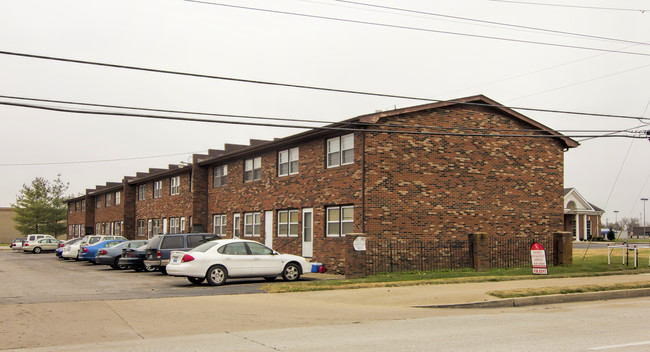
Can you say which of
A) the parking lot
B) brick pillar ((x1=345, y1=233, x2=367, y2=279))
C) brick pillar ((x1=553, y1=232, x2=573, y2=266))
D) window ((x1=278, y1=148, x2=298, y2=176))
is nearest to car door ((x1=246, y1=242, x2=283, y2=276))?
the parking lot

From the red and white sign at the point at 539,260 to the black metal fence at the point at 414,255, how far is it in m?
2.98

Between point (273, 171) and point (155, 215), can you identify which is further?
point (155, 215)

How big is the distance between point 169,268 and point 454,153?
11.9 meters

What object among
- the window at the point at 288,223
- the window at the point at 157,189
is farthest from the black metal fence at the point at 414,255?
→ the window at the point at 157,189

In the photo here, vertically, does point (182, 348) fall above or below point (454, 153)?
below

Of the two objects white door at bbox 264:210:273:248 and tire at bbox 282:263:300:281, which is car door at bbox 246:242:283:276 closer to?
tire at bbox 282:263:300:281

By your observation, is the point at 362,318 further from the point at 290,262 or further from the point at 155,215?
the point at 155,215

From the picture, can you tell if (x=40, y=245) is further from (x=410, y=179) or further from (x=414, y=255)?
(x=414, y=255)

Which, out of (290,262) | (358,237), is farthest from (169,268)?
(358,237)

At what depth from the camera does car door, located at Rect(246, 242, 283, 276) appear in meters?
19.6

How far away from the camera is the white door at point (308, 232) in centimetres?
2577

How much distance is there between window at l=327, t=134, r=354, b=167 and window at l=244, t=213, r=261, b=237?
7171 mm

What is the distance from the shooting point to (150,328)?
11.2m

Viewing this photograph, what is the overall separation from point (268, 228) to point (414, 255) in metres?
9.31
